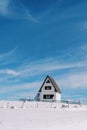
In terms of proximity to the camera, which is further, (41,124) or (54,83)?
(54,83)

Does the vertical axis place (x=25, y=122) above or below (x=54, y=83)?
below

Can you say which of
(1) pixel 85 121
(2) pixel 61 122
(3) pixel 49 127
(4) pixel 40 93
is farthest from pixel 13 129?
Result: (4) pixel 40 93

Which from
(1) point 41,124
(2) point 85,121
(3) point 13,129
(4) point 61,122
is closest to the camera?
(3) point 13,129

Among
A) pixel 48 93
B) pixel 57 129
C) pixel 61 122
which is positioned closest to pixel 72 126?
pixel 61 122

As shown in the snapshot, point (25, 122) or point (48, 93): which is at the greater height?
point (48, 93)

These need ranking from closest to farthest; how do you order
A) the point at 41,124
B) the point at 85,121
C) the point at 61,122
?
the point at 41,124, the point at 61,122, the point at 85,121

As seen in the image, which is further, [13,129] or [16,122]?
[16,122]

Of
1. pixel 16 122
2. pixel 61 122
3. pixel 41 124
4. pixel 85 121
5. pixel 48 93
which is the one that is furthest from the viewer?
pixel 48 93

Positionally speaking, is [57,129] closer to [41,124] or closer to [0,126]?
[41,124]

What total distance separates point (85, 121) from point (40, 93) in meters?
49.4

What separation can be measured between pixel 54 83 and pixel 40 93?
19.1ft

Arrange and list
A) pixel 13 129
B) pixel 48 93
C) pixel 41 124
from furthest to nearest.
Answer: pixel 48 93
pixel 41 124
pixel 13 129

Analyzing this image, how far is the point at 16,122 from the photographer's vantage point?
30406mm

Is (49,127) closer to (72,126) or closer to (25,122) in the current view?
(25,122)
